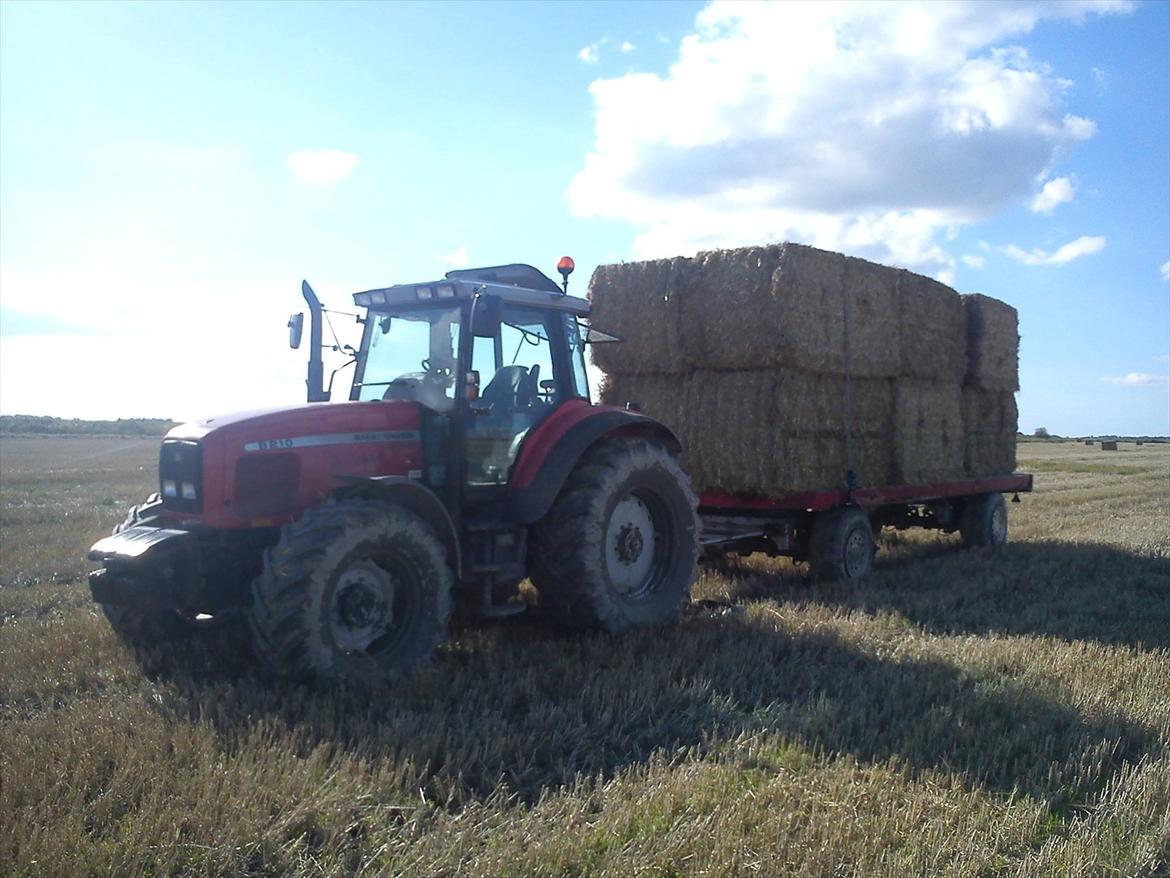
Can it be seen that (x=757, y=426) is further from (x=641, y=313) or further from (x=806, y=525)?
(x=641, y=313)

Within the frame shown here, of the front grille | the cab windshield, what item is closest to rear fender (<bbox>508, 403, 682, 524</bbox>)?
the cab windshield

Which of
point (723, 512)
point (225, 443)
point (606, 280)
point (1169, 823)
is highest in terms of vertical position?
point (606, 280)

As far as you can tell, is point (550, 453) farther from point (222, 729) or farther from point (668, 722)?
point (222, 729)

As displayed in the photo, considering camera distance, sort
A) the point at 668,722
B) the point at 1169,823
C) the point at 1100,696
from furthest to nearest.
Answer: the point at 1100,696
the point at 668,722
the point at 1169,823

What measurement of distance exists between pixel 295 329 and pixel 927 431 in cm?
705

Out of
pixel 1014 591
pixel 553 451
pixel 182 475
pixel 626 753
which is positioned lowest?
pixel 626 753

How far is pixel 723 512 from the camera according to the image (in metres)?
9.74

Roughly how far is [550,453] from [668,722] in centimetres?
220

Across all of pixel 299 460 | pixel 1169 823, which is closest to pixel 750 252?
pixel 299 460

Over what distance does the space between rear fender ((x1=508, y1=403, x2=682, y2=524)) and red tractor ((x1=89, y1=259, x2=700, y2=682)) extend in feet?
0.05

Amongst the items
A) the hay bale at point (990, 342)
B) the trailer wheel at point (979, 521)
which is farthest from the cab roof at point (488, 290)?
the trailer wheel at point (979, 521)

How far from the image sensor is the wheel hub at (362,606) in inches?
219

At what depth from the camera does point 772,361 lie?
916 cm

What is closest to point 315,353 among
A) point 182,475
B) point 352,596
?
point 182,475
